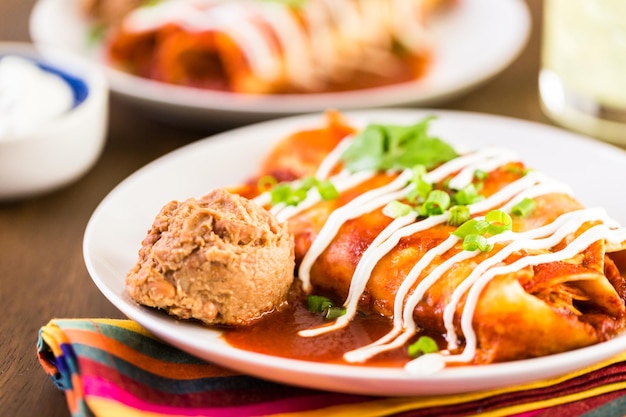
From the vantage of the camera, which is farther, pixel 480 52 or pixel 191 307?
pixel 480 52

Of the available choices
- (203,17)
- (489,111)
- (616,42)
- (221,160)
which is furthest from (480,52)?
(221,160)

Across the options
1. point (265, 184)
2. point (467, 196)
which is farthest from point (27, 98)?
point (467, 196)

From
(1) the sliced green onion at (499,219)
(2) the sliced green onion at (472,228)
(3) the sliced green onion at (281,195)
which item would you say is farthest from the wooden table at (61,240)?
(1) the sliced green onion at (499,219)

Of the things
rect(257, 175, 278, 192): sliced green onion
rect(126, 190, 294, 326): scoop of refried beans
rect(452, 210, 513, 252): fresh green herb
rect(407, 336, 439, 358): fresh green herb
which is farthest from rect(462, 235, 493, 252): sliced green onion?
rect(257, 175, 278, 192): sliced green onion

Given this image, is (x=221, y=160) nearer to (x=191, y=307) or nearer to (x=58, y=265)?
(x=58, y=265)

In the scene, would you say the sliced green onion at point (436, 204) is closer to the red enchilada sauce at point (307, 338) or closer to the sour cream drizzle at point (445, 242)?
the sour cream drizzle at point (445, 242)

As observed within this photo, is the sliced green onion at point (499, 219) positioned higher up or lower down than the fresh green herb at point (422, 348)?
higher up
